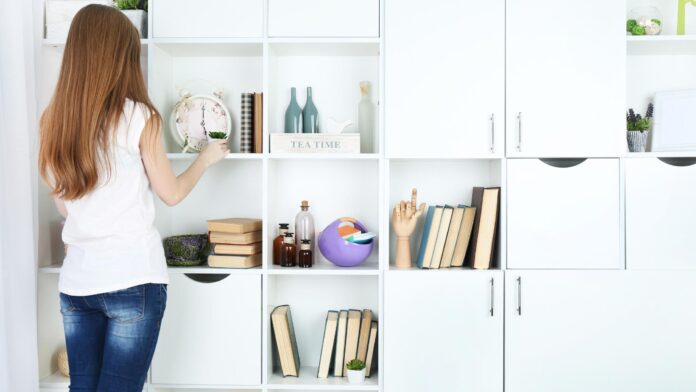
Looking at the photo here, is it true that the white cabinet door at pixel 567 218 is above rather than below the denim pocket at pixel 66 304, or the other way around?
above

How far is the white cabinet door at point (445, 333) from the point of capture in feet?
7.43

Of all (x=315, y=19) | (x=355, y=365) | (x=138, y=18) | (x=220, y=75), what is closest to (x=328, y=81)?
(x=315, y=19)

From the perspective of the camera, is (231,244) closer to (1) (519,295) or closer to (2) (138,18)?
(2) (138,18)

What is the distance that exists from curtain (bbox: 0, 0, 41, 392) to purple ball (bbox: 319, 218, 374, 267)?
1106 mm

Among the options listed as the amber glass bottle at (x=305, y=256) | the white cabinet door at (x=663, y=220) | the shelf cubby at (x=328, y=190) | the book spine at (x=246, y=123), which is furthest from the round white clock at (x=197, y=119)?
the white cabinet door at (x=663, y=220)

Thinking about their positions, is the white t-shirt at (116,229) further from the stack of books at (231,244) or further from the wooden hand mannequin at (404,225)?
→ the wooden hand mannequin at (404,225)

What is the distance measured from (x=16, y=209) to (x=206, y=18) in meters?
1.01

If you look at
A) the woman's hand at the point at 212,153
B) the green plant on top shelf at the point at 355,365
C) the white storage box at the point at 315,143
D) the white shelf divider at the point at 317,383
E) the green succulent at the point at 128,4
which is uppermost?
the green succulent at the point at 128,4

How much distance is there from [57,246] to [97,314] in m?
0.84

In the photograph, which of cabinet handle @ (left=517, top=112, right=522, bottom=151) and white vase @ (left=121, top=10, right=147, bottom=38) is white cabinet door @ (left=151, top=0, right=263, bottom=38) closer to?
white vase @ (left=121, top=10, right=147, bottom=38)

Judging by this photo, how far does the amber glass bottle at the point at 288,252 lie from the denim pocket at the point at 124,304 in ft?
2.63

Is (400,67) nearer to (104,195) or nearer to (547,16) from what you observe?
(547,16)

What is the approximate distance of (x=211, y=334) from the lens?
2314 millimetres

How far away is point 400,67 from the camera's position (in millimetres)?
2283
